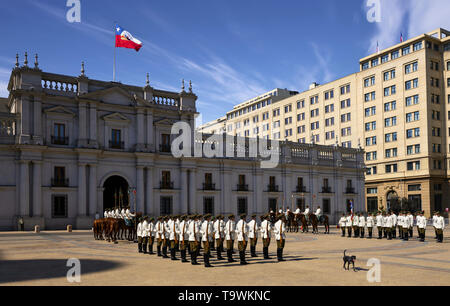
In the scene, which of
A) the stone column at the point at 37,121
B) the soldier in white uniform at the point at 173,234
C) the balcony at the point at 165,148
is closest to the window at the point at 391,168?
the balcony at the point at 165,148

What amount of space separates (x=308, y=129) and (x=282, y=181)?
1544 inches

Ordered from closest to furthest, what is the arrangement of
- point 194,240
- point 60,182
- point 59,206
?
point 194,240, point 59,206, point 60,182

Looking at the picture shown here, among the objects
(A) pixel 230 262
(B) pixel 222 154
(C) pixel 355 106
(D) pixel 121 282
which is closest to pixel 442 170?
(C) pixel 355 106

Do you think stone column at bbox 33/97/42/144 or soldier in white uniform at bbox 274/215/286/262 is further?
stone column at bbox 33/97/42/144

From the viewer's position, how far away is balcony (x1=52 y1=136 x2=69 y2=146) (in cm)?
3667

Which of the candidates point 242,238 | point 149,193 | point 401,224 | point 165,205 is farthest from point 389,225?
→ point 149,193

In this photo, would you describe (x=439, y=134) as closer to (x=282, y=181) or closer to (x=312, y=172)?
(x=312, y=172)

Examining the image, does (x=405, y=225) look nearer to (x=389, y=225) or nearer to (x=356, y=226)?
(x=389, y=225)

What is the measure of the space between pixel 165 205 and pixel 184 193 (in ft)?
7.42

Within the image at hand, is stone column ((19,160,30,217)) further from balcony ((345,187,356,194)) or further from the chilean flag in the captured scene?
balcony ((345,187,356,194))

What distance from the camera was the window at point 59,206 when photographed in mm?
36219

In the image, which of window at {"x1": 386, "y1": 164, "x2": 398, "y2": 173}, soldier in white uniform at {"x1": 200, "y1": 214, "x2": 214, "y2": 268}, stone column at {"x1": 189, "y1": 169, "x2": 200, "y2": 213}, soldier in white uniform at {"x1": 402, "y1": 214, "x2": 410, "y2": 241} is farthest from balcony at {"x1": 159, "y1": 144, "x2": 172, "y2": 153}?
window at {"x1": 386, "y1": 164, "x2": 398, "y2": 173}

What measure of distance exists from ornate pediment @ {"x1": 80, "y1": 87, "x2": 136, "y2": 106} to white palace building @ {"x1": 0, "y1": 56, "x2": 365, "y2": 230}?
0.10 metres

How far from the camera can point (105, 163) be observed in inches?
1523
